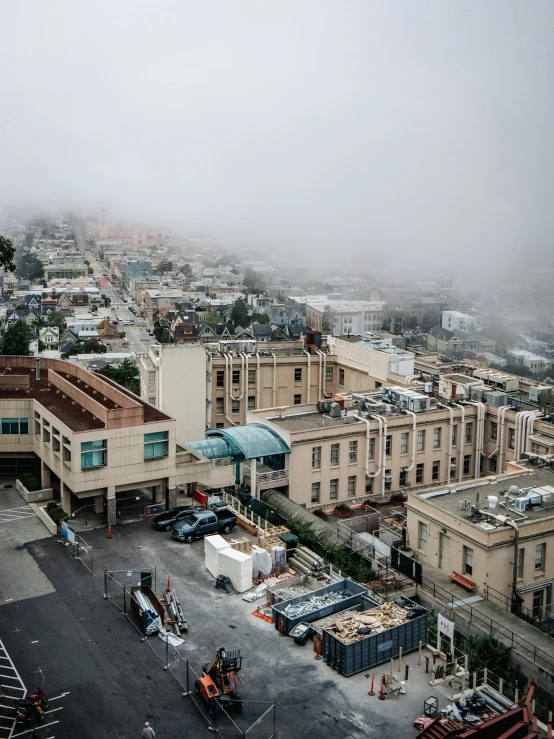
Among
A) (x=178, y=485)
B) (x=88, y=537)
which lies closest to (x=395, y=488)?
(x=178, y=485)

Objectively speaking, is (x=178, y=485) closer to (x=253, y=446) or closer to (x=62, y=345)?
(x=253, y=446)

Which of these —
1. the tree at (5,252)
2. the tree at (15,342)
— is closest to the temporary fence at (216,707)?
the tree at (5,252)

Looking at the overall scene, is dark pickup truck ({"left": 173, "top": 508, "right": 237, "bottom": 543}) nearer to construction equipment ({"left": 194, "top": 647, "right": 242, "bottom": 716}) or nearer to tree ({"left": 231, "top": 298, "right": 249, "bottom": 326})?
construction equipment ({"left": 194, "top": 647, "right": 242, "bottom": 716})

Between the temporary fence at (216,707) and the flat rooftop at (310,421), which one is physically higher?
the flat rooftop at (310,421)

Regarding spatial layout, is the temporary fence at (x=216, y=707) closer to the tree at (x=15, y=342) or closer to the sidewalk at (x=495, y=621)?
the sidewalk at (x=495, y=621)

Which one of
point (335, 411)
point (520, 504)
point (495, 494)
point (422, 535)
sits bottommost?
point (422, 535)

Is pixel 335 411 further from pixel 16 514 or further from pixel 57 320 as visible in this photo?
pixel 57 320

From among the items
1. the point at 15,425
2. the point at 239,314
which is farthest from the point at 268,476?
the point at 239,314
